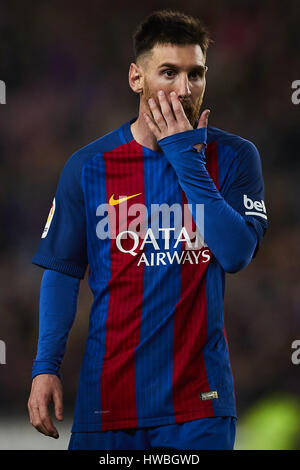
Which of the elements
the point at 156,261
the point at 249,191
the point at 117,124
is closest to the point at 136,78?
the point at 249,191

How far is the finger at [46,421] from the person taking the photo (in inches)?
86.0

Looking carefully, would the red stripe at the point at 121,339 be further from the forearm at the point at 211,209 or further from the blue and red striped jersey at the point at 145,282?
the forearm at the point at 211,209

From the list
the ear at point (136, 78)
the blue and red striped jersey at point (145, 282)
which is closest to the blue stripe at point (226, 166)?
the blue and red striped jersey at point (145, 282)

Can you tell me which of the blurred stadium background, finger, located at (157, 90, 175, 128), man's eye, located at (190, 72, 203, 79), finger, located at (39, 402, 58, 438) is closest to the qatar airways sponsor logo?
finger, located at (157, 90, 175, 128)

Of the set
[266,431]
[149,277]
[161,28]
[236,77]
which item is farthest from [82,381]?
[236,77]

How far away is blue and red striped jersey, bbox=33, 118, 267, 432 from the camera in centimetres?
221

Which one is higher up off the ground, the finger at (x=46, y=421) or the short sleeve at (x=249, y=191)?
the short sleeve at (x=249, y=191)

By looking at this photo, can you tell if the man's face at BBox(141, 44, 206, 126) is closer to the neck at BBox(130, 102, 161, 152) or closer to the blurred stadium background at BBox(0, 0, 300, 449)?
the neck at BBox(130, 102, 161, 152)

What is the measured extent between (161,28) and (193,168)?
21.0 inches

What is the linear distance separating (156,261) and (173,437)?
53 cm

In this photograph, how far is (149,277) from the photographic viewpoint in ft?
7.47

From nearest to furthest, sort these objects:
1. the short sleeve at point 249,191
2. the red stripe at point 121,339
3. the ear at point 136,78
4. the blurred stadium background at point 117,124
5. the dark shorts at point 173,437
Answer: the dark shorts at point 173,437
the red stripe at point 121,339
the short sleeve at point 249,191
the ear at point 136,78
the blurred stadium background at point 117,124

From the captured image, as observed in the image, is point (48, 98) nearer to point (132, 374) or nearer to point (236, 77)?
point (236, 77)

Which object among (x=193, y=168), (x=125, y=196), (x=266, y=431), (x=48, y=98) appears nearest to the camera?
(x=193, y=168)
